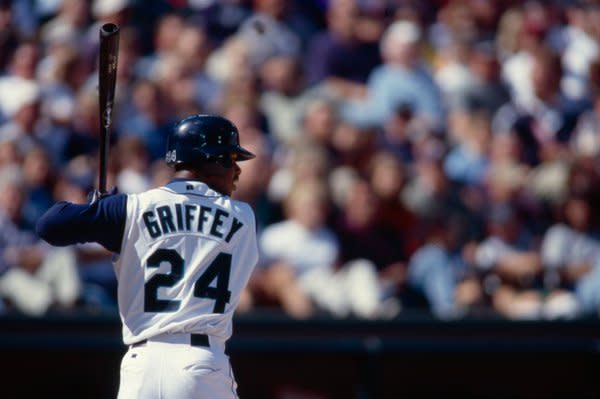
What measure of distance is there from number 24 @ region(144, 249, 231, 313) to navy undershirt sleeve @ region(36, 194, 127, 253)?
0.19 m

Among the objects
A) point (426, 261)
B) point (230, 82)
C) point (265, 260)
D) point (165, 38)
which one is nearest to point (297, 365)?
point (265, 260)

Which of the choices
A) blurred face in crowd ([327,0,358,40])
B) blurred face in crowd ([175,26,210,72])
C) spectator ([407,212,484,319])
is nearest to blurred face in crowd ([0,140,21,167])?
blurred face in crowd ([175,26,210,72])

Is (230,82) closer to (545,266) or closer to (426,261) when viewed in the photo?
(426,261)

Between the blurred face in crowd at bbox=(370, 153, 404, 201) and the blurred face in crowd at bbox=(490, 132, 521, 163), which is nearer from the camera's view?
the blurred face in crowd at bbox=(370, 153, 404, 201)

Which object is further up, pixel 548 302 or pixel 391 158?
pixel 391 158

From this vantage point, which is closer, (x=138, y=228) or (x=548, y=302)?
(x=138, y=228)

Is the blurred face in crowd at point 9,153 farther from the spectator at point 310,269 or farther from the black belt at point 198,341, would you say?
the black belt at point 198,341

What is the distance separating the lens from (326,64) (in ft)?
32.1

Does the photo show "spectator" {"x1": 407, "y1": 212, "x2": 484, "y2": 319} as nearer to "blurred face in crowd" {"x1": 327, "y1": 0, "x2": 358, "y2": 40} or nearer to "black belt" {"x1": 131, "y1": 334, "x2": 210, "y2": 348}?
"blurred face in crowd" {"x1": 327, "y1": 0, "x2": 358, "y2": 40}

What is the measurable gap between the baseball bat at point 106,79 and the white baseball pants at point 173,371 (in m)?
0.71

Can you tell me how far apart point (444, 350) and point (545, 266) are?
4.50 feet

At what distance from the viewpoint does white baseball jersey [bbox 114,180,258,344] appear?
450 cm

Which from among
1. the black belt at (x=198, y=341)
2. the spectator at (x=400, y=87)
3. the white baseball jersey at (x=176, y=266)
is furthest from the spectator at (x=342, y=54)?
the black belt at (x=198, y=341)

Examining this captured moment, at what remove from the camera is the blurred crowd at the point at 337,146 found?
25.9 ft
